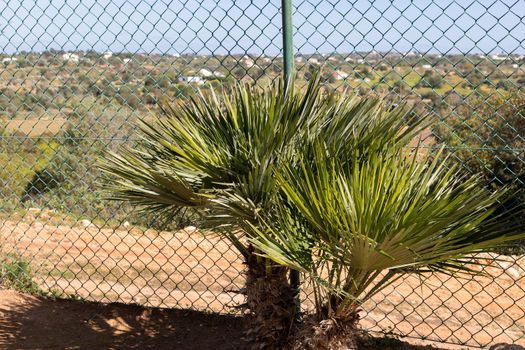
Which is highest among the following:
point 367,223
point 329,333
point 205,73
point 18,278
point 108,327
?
point 205,73

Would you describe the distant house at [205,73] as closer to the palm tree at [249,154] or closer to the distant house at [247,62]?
the distant house at [247,62]

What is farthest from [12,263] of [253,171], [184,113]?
[253,171]

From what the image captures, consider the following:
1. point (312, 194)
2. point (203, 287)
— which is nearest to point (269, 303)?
point (312, 194)

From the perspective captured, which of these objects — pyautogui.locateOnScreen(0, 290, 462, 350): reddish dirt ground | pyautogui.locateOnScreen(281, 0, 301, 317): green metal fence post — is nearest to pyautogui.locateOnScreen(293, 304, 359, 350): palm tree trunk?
pyautogui.locateOnScreen(0, 290, 462, 350): reddish dirt ground

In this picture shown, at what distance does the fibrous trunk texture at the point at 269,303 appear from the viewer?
3432 mm

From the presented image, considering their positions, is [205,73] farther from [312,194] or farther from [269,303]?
[312,194]

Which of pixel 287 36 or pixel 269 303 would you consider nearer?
pixel 269 303

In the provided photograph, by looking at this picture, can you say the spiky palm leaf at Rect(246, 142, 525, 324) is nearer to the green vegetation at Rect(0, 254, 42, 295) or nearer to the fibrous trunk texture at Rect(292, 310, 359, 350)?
the fibrous trunk texture at Rect(292, 310, 359, 350)

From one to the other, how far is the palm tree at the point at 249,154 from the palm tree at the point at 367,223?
12 centimetres

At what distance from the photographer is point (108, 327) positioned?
465 cm

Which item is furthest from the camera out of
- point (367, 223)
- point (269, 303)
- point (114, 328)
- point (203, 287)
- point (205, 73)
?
point (203, 287)

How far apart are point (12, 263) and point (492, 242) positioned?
3.96m

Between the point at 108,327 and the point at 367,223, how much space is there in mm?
2561

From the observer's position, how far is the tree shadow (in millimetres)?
4355
